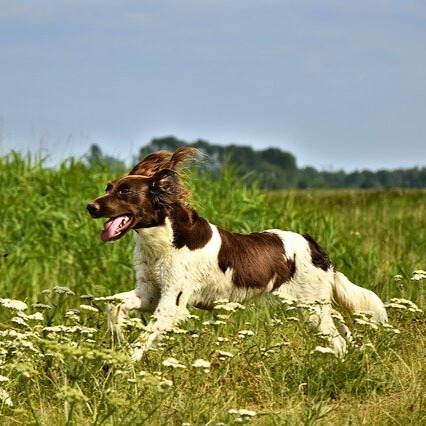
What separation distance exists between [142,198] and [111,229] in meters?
0.30

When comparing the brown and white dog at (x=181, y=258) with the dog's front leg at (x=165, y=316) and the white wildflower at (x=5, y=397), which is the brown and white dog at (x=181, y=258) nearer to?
the dog's front leg at (x=165, y=316)

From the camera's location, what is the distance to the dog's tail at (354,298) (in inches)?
303

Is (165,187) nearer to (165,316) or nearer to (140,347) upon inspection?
(165,316)

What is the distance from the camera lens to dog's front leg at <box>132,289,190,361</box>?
21.1 ft

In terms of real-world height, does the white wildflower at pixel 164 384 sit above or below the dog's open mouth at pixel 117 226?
below

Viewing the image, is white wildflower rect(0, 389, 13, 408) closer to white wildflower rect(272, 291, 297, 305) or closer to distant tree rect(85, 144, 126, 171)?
white wildflower rect(272, 291, 297, 305)

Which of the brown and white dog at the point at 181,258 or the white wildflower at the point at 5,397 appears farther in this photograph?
the brown and white dog at the point at 181,258

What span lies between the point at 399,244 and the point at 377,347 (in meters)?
6.81

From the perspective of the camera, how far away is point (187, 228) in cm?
696

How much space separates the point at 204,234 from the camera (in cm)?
706

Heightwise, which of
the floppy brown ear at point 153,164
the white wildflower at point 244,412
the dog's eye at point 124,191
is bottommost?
the white wildflower at point 244,412

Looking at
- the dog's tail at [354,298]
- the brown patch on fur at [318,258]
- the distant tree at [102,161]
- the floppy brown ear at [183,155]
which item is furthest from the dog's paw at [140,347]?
the distant tree at [102,161]

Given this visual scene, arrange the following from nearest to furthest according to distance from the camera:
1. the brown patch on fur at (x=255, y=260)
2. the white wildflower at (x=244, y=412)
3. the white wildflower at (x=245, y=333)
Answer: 1. the white wildflower at (x=244, y=412)
2. the white wildflower at (x=245, y=333)
3. the brown patch on fur at (x=255, y=260)

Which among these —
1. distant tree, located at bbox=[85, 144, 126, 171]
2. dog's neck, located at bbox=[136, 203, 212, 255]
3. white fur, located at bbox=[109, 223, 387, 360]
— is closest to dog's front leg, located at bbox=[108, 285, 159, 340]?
white fur, located at bbox=[109, 223, 387, 360]
